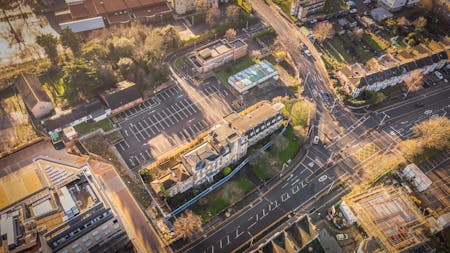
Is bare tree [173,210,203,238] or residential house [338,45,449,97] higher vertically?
residential house [338,45,449,97]

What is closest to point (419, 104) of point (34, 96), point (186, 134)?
point (186, 134)

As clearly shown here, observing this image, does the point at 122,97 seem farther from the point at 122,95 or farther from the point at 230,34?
the point at 230,34

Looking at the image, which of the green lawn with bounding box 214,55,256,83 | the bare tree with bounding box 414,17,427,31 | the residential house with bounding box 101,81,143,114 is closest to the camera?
the residential house with bounding box 101,81,143,114

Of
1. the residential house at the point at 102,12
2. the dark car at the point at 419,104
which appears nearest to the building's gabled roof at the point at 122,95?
the residential house at the point at 102,12

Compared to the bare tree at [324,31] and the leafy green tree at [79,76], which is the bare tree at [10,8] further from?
the bare tree at [324,31]

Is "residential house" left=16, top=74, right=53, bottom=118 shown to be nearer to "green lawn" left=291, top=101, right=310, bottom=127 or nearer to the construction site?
"green lawn" left=291, top=101, right=310, bottom=127

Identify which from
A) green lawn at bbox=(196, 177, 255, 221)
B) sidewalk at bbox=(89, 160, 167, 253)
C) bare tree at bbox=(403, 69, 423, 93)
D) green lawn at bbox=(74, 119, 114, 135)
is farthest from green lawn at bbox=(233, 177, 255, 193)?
bare tree at bbox=(403, 69, 423, 93)

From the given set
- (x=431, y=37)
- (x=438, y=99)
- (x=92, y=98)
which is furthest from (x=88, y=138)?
(x=431, y=37)
